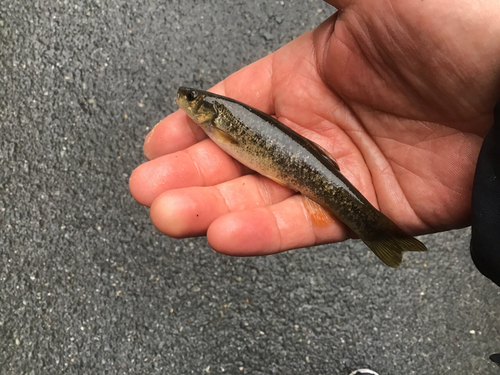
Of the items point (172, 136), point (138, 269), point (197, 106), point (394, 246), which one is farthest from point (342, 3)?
point (138, 269)

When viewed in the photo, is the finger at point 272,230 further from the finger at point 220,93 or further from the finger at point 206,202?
the finger at point 220,93

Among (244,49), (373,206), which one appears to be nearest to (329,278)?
(373,206)

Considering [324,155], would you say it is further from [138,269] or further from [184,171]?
[138,269]

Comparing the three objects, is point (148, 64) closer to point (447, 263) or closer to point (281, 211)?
point (281, 211)

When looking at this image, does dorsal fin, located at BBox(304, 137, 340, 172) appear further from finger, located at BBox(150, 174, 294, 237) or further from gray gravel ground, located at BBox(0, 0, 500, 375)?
gray gravel ground, located at BBox(0, 0, 500, 375)

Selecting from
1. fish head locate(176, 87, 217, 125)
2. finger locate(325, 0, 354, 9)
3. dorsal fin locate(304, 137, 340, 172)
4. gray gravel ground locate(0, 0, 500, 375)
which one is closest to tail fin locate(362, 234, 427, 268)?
dorsal fin locate(304, 137, 340, 172)
